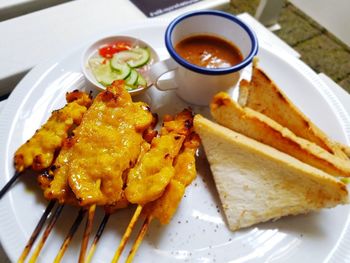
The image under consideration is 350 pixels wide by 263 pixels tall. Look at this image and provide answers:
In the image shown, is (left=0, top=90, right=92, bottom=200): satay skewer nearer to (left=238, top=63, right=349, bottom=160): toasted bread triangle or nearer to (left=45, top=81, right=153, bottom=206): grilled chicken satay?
(left=45, top=81, right=153, bottom=206): grilled chicken satay

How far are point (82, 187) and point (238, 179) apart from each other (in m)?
0.76

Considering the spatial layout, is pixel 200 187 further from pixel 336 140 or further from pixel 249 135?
pixel 336 140

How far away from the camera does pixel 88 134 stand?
6.00 ft

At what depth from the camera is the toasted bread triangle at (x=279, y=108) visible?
2.06 m

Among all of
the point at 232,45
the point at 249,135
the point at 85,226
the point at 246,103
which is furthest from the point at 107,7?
the point at 85,226

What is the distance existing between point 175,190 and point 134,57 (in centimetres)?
99

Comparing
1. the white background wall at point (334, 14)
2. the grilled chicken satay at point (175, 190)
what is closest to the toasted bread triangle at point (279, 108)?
the grilled chicken satay at point (175, 190)

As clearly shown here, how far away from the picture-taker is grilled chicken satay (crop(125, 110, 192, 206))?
1.72 meters

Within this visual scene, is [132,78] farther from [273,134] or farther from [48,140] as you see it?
[273,134]

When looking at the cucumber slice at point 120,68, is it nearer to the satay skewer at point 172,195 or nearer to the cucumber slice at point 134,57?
the cucumber slice at point 134,57

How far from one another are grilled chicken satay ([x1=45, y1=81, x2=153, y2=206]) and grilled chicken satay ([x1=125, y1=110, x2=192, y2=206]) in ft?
0.17

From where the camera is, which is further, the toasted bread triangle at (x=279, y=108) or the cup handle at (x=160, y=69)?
the cup handle at (x=160, y=69)

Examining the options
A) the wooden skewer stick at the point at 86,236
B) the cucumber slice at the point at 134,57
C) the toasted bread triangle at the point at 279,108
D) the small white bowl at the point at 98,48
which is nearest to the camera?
the wooden skewer stick at the point at 86,236

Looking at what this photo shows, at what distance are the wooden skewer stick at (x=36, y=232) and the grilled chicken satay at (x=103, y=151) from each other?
0.08 meters
